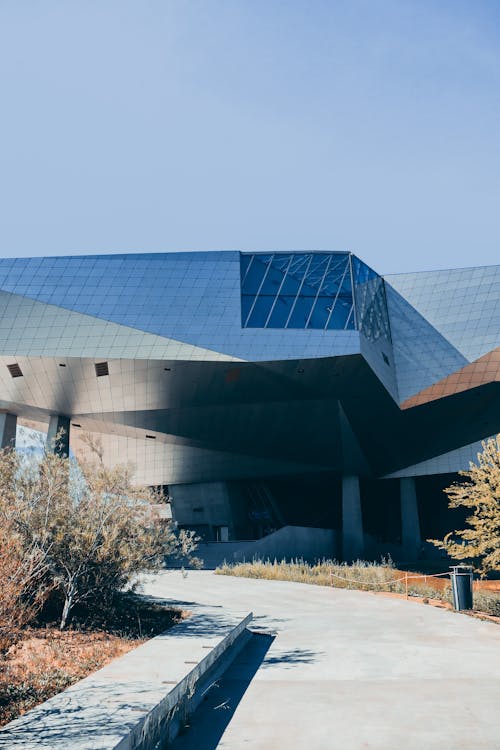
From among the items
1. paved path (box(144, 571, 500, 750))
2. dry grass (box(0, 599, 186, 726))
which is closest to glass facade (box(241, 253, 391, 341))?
paved path (box(144, 571, 500, 750))

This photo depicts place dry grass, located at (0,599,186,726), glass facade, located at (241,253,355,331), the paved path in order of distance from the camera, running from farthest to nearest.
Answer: glass facade, located at (241,253,355,331)
dry grass, located at (0,599,186,726)
the paved path

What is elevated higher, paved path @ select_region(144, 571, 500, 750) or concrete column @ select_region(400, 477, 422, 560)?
concrete column @ select_region(400, 477, 422, 560)

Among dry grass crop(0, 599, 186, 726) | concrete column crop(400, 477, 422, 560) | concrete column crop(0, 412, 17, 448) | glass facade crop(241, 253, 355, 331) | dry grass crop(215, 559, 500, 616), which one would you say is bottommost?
dry grass crop(215, 559, 500, 616)

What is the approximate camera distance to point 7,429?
134ft

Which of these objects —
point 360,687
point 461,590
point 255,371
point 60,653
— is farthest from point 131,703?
point 255,371

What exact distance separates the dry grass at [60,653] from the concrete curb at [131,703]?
64 centimetres

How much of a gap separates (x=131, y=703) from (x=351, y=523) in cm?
4299

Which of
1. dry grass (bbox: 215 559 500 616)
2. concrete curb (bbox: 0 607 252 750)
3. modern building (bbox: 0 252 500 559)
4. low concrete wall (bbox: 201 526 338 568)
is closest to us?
concrete curb (bbox: 0 607 252 750)

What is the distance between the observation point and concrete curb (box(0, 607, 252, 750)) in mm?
4949

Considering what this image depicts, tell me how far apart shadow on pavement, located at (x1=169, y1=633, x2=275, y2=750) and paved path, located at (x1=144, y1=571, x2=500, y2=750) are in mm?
14

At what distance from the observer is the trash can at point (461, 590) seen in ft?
50.3

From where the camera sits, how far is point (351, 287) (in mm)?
36125

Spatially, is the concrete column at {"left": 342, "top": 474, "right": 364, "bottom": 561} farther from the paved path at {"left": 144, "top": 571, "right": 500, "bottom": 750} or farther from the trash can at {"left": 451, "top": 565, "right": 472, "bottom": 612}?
the paved path at {"left": 144, "top": 571, "right": 500, "bottom": 750}

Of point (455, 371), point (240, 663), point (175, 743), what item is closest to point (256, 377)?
point (455, 371)
